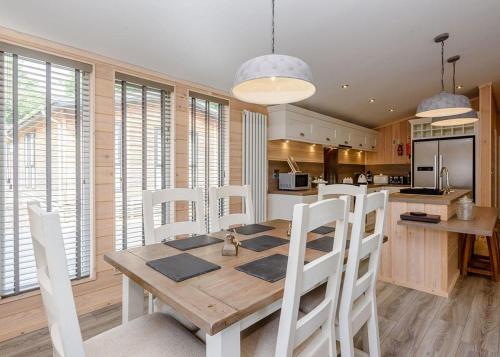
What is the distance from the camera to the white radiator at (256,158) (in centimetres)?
376

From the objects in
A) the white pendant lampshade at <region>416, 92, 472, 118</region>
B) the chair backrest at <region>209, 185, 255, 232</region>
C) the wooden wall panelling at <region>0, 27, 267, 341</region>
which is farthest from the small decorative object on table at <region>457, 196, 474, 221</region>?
the wooden wall panelling at <region>0, 27, 267, 341</region>

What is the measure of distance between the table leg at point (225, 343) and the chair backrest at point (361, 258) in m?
0.63

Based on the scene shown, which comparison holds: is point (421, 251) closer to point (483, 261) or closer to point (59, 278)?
point (483, 261)

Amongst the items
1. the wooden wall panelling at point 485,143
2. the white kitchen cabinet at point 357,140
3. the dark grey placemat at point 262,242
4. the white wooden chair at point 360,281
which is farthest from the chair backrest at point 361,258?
the wooden wall panelling at point 485,143

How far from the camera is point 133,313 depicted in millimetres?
1484

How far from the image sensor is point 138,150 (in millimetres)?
2799

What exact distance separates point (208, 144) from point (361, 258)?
246cm

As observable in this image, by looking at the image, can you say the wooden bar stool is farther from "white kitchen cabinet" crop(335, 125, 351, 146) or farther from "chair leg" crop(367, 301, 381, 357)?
"white kitchen cabinet" crop(335, 125, 351, 146)

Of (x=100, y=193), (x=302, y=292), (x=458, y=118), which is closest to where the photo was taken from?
(x=302, y=292)

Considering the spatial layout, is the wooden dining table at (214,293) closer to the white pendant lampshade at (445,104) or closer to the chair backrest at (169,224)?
the chair backrest at (169,224)

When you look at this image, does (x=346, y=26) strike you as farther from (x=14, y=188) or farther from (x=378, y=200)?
(x=14, y=188)

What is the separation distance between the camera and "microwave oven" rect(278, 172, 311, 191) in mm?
4125

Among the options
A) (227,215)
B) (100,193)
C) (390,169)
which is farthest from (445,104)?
(390,169)

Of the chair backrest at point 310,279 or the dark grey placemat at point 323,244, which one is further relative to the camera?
the dark grey placemat at point 323,244
